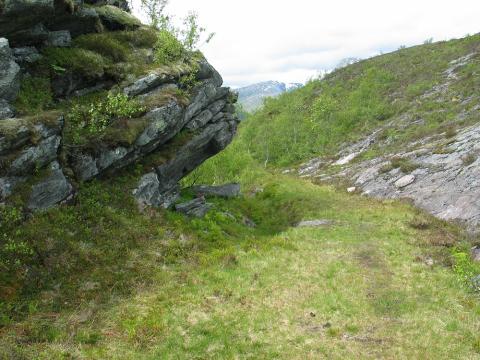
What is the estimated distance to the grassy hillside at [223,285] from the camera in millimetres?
14984

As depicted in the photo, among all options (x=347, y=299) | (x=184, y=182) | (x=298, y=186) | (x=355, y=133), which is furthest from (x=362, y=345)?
(x=355, y=133)

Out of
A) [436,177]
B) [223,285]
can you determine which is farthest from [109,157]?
[436,177]

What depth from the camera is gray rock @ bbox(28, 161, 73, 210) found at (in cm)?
1920

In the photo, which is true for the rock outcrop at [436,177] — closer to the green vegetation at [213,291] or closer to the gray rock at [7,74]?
the green vegetation at [213,291]

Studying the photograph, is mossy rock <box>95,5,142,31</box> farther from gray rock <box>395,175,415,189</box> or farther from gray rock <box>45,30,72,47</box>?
gray rock <box>395,175,415,189</box>

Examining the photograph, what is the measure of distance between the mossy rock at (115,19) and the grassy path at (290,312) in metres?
17.9

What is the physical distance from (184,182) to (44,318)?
30471 millimetres

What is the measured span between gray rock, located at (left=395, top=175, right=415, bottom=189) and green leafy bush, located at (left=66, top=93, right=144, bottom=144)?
29.6 metres

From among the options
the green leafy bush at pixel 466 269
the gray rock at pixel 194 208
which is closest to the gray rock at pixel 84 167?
the gray rock at pixel 194 208

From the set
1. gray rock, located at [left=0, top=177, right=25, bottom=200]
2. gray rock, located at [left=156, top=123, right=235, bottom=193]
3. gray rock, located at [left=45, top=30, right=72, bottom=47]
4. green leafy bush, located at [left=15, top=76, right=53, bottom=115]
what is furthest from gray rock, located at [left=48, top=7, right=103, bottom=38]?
gray rock, located at [left=0, top=177, right=25, bottom=200]

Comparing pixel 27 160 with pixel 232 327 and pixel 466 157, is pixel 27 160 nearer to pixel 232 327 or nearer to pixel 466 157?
pixel 232 327

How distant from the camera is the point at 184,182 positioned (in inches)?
1804

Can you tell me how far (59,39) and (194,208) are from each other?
14662 mm

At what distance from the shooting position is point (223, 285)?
66.5ft
